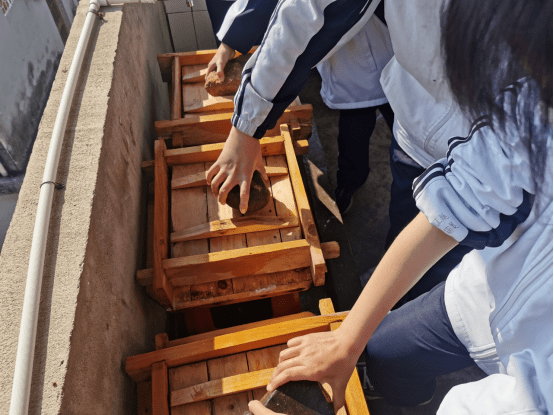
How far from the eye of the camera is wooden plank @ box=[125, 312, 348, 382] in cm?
163

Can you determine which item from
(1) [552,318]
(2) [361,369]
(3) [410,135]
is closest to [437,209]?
(1) [552,318]

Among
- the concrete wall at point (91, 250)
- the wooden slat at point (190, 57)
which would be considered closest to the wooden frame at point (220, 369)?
the concrete wall at point (91, 250)

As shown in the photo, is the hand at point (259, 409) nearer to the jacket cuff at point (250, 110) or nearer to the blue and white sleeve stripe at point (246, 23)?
the jacket cuff at point (250, 110)

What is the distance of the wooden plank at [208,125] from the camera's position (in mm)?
2418

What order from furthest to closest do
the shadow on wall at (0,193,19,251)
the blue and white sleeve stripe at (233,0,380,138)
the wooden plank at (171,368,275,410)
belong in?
the shadow on wall at (0,193,19,251), the wooden plank at (171,368,275,410), the blue and white sleeve stripe at (233,0,380,138)

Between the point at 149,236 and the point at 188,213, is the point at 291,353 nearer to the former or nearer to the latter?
the point at 188,213

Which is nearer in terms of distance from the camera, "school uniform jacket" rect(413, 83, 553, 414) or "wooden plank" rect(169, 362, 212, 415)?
"school uniform jacket" rect(413, 83, 553, 414)

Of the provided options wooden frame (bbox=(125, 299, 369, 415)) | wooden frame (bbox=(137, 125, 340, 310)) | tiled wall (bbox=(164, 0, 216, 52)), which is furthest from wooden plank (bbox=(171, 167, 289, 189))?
tiled wall (bbox=(164, 0, 216, 52))

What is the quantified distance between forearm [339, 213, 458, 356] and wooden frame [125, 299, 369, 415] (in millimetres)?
516

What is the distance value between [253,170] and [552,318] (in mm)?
1325

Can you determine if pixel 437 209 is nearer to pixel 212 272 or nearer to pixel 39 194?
pixel 212 272

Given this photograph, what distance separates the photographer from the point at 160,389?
155 cm

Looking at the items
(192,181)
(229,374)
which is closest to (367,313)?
(229,374)

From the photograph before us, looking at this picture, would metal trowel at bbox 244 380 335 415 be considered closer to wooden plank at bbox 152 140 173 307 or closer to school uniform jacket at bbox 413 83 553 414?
school uniform jacket at bbox 413 83 553 414
